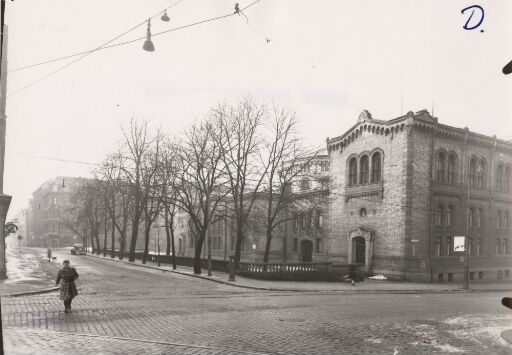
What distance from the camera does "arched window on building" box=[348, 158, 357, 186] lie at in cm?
3891

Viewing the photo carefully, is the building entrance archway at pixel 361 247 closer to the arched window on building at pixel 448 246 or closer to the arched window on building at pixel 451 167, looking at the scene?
the arched window on building at pixel 448 246

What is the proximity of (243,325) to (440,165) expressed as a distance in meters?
28.4

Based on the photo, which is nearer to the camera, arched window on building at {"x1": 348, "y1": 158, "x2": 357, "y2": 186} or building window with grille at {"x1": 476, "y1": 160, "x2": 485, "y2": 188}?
building window with grille at {"x1": 476, "y1": 160, "x2": 485, "y2": 188}

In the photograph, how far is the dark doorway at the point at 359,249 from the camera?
36.8m

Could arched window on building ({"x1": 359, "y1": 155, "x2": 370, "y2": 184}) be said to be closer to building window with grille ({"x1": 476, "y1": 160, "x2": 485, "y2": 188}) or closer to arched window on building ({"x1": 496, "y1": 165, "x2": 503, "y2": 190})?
building window with grille ({"x1": 476, "y1": 160, "x2": 485, "y2": 188})

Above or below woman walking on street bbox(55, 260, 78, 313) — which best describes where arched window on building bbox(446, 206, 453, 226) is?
above

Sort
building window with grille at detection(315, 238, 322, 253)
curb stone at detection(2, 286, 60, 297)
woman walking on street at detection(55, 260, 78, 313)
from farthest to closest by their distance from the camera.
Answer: building window with grille at detection(315, 238, 322, 253), curb stone at detection(2, 286, 60, 297), woman walking on street at detection(55, 260, 78, 313)

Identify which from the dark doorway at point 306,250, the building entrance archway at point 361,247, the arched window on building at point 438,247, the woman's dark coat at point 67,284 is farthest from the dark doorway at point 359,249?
the woman's dark coat at point 67,284

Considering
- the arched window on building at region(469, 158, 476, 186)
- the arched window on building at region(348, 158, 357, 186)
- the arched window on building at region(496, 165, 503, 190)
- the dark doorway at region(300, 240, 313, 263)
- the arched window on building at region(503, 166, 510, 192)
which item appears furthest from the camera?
the dark doorway at region(300, 240, 313, 263)

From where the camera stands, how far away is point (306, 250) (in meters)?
48.6

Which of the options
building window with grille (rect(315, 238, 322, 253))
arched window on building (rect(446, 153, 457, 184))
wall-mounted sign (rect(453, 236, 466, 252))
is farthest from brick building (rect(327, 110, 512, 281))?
building window with grille (rect(315, 238, 322, 253))

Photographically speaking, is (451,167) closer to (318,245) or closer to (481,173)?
(481,173)

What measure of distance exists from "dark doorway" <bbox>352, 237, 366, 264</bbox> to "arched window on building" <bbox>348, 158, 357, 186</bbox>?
15.0ft

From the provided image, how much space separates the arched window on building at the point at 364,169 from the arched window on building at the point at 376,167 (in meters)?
0.56
